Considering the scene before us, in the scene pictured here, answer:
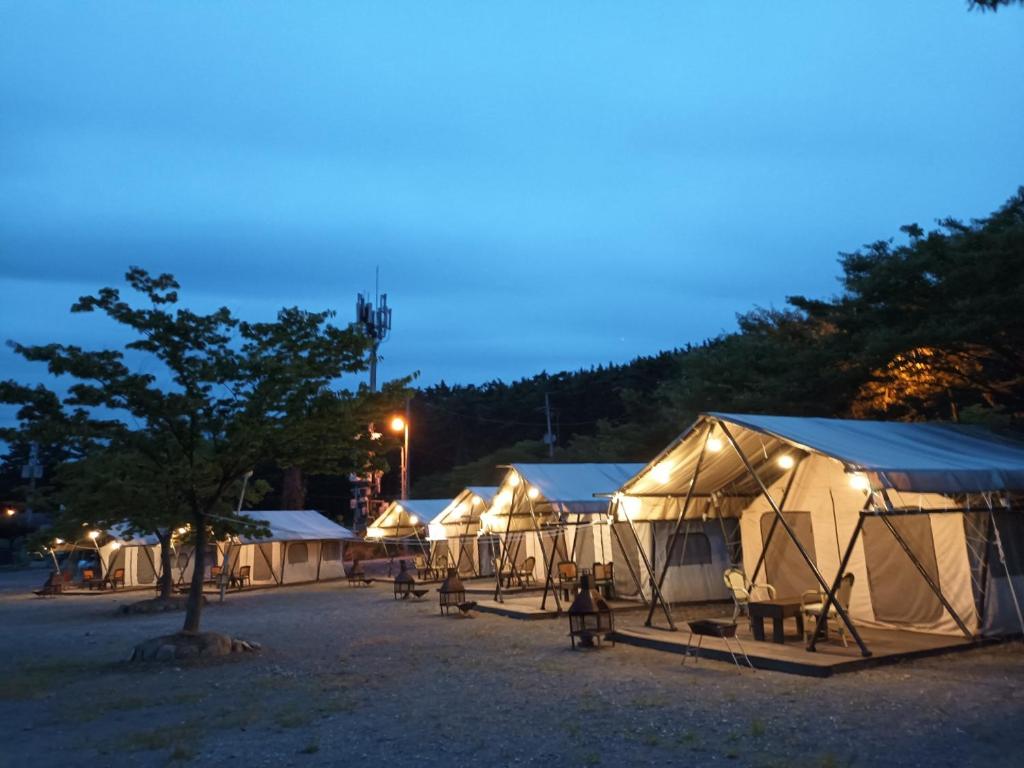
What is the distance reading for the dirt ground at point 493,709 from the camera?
614cm

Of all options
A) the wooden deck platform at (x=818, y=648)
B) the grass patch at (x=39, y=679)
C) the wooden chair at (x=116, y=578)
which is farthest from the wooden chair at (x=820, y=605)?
the wooden chair at (x=116, y=578)

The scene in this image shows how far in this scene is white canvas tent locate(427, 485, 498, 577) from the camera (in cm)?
2533

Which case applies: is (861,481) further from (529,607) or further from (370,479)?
(370,479)

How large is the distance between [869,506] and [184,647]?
9613mm

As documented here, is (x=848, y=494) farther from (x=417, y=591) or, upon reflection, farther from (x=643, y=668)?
(x=417, y=591)

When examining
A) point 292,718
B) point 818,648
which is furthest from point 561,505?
point 292,718

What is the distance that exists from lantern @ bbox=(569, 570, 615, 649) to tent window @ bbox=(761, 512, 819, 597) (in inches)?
141

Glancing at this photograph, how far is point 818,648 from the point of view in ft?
32.7

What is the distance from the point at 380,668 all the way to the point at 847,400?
13720 millimetres

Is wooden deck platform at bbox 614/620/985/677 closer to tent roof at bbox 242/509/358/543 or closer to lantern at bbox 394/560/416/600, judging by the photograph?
lantern at bbox 394/560/416/600

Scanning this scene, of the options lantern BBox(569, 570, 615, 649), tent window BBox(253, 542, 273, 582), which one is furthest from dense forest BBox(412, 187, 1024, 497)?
tent window BBox(253, 542, 273, 582)

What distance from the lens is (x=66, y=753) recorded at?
6668mm

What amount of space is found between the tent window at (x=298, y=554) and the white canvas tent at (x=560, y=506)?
10679 millimetres

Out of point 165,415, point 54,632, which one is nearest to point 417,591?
point 54,632
